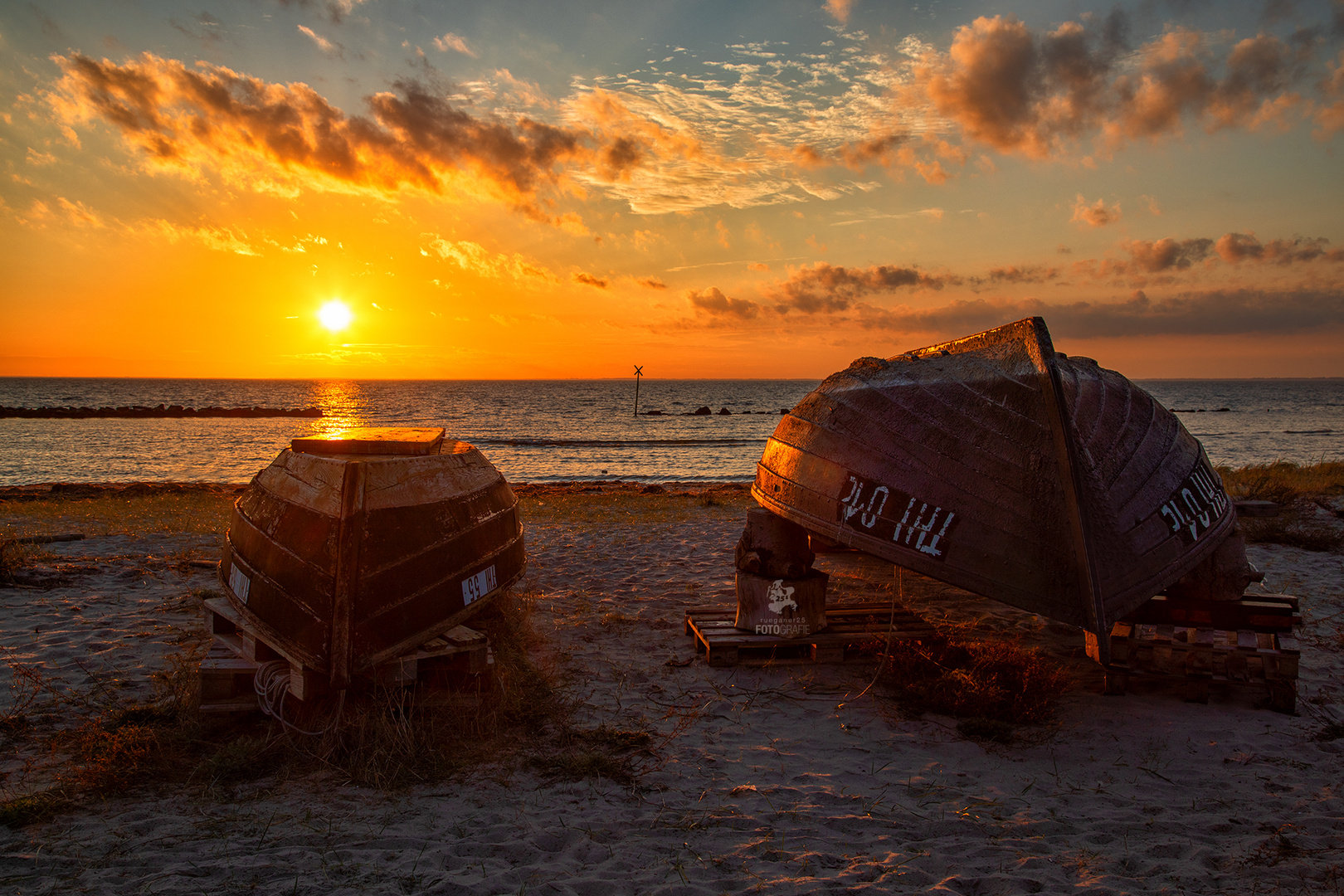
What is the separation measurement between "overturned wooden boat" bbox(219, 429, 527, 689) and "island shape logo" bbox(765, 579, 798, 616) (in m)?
2.29

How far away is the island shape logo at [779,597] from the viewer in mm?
5789

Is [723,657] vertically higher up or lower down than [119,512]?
higher up

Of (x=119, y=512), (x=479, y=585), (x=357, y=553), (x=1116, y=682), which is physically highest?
(x=357, y=553)

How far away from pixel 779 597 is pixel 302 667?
142 inches

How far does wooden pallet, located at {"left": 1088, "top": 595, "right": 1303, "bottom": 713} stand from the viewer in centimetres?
493

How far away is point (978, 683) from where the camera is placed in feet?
16.5

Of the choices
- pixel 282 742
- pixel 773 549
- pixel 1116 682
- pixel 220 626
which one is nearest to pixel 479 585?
pixel 282 742

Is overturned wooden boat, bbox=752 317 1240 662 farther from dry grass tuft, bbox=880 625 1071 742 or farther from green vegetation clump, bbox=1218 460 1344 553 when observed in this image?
green vegetation clump, bbox=1218 460 1344 553

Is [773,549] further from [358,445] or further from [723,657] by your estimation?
[358,445]

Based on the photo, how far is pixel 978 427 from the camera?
4.97 metres

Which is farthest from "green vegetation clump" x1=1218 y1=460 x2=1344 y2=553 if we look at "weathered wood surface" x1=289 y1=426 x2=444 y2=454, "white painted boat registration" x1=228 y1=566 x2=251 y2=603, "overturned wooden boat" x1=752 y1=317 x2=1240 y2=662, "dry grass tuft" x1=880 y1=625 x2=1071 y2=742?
"white painted boat registration" x1=228 y1=566 x2=251 y2=603

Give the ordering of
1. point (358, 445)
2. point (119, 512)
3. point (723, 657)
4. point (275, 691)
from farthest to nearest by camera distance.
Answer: point (119, 512) → point (723, 657) → point (358, 445) → point (275, 691)

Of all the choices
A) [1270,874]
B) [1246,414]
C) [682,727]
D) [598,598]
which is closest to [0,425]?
[598,598]

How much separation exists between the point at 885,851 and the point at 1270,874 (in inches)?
67.5
